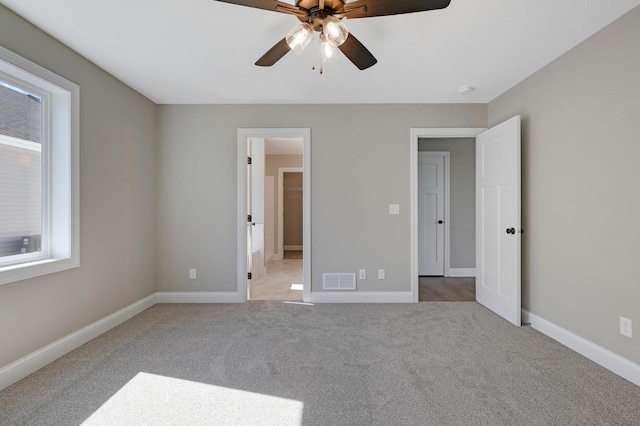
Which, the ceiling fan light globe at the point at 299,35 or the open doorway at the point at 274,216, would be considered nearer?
the ceiling fan light globe at the point at 299,35

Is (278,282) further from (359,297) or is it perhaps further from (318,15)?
(318,15)

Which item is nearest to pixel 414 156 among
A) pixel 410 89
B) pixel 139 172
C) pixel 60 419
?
pixel 410 89

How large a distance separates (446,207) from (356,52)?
147 inches

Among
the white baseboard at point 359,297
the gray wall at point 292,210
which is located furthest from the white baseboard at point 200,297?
the gray wall at point 292,210

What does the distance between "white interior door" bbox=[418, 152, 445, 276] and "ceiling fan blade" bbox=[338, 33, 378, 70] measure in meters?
3.29

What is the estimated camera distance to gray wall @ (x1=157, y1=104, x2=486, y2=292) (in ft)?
11.5

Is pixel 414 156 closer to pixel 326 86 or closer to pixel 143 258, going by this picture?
pixel 326 86

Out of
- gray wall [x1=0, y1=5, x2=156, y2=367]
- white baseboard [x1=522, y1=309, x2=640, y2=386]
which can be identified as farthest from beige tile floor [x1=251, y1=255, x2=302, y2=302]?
white baseboard [x1=522, y1=309, x2=640, y2=386]

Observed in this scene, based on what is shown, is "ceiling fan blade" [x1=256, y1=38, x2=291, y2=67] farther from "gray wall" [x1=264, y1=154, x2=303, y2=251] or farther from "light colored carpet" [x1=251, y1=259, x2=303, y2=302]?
"gray wall" [x1=264, y1=154, x2=303, y2=251]

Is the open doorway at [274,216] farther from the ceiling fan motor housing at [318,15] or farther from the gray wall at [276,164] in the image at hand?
the ceiling fan motor housing at [318,15]

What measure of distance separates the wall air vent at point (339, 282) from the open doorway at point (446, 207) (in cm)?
192

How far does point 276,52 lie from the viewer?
1.83 metres

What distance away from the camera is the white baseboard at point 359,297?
11.4 ft

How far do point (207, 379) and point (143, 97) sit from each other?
300 cm
